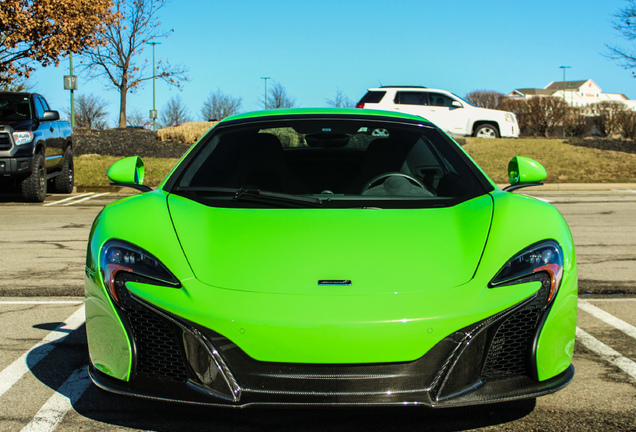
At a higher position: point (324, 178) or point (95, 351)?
point (324, 178)

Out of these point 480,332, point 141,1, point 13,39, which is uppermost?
point 141,1

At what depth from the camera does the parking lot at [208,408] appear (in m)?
3.01

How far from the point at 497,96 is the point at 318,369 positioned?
106 metres

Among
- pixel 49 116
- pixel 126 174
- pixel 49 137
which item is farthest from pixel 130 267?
pixel 49 137

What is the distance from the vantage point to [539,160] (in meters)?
20.9

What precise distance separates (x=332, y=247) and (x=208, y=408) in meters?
0.97

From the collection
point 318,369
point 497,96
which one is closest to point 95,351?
point 318,369

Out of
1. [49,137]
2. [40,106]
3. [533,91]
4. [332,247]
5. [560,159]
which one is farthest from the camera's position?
[533,91]

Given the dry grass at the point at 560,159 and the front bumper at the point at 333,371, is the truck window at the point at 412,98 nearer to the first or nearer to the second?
the dry grass at the point at 560,159

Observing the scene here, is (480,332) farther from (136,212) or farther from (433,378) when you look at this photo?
(136,212)

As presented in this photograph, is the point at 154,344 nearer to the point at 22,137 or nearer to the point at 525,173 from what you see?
the point at 525,173

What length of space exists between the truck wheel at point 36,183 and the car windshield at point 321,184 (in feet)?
A: 31.7

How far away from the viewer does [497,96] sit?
338ft

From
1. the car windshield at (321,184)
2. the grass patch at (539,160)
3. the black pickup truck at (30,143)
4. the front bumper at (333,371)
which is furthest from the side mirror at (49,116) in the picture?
the front bumper at (333,371)
